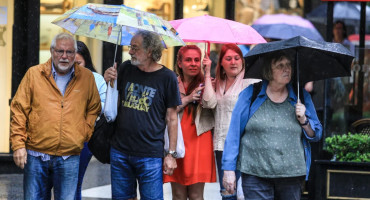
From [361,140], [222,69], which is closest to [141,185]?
[222,69]

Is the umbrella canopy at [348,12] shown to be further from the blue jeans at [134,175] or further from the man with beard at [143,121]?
the blue jeans at [134,175]

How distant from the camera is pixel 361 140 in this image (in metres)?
8.62

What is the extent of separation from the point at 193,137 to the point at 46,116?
5.02 ft

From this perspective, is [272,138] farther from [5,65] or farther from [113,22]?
[5,65]

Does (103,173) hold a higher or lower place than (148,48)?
lower

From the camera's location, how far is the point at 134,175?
6336 millimetres

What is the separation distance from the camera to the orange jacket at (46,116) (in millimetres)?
6082

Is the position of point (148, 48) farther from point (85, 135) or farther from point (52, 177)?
point (52, 177)

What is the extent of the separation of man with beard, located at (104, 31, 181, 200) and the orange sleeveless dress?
2.28ft

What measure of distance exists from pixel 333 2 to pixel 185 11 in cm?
303

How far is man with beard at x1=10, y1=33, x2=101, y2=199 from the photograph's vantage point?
6090 millimetres

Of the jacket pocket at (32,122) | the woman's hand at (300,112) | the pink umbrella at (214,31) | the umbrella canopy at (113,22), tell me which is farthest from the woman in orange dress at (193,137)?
the woman's hand at (300,112)

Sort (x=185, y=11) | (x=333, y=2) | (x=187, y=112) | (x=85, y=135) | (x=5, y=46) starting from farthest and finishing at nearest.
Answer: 1. (x=185, y=11)
2. (x=5, y=46)
3. (x=333, y=2)
4. (x=187, y=112)
5. (x=85, y=135)

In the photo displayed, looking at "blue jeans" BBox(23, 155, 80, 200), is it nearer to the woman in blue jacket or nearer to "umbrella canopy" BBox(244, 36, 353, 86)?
the woman in blue jacket
